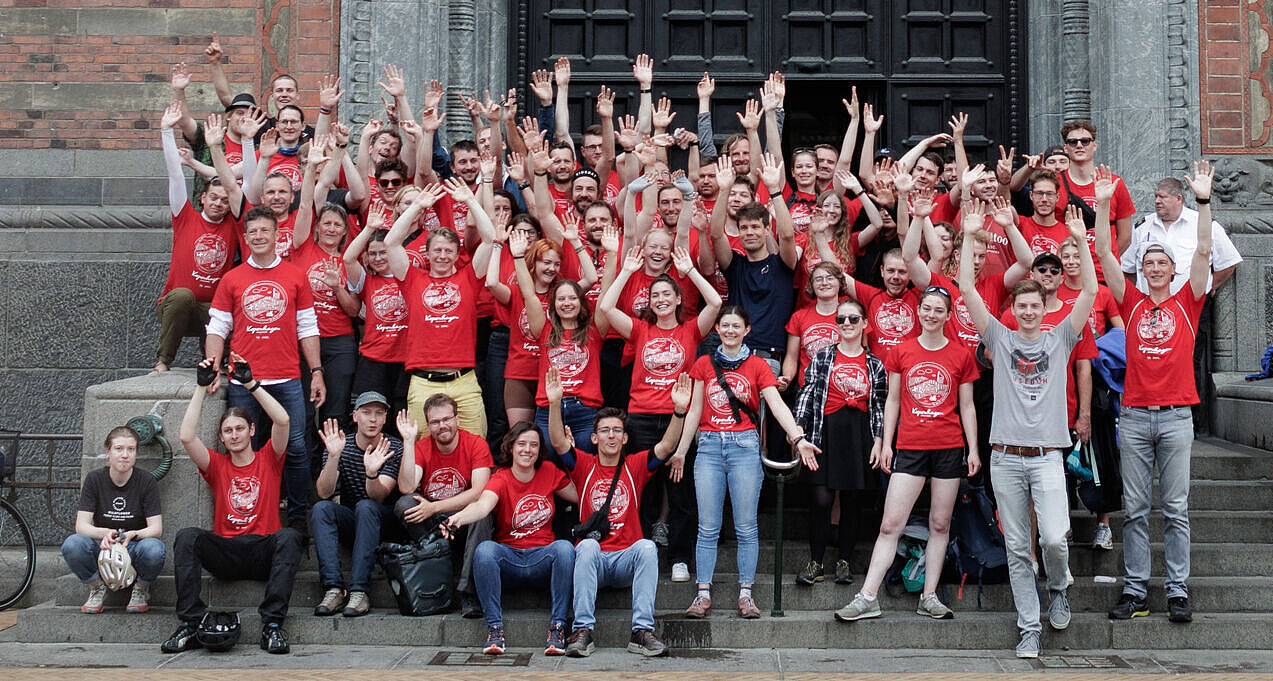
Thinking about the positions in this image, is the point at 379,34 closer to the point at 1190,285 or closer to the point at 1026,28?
the point at 1026,28

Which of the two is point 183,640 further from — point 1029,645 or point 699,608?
point 1029,645

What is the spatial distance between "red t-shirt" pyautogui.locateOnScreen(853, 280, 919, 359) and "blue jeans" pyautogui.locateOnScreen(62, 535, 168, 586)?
491cm

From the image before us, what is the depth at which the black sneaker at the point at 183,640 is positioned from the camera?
25.4 feet

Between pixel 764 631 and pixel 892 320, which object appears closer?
pixel 764 631

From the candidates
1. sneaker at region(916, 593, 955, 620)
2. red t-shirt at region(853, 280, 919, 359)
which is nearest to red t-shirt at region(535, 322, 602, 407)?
red t-shirt at region(853, 280, 919, 359)

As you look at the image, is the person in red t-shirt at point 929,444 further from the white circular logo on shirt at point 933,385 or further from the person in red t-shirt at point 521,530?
the person in red t-shirt at point 521,530

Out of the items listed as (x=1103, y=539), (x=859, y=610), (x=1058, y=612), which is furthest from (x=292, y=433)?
(x=1103, y=539)

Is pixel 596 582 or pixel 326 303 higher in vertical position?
→ pixel 326 303

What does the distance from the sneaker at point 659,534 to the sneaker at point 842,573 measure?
117 cm

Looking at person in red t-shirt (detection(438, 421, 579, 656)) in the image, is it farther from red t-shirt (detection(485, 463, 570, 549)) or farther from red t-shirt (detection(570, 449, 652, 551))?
red t-shirt (detection(570, 449, 652, 551))

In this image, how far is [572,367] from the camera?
866 centimetres

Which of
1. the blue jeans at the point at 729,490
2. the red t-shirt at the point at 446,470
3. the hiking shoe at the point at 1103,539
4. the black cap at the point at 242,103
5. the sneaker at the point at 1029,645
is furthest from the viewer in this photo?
the black cap at the point at 242,103

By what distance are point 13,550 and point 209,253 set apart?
9.11 ft

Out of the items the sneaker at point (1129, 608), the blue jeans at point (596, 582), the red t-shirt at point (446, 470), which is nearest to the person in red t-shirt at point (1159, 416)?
the sneaker at point (1129, 608)
